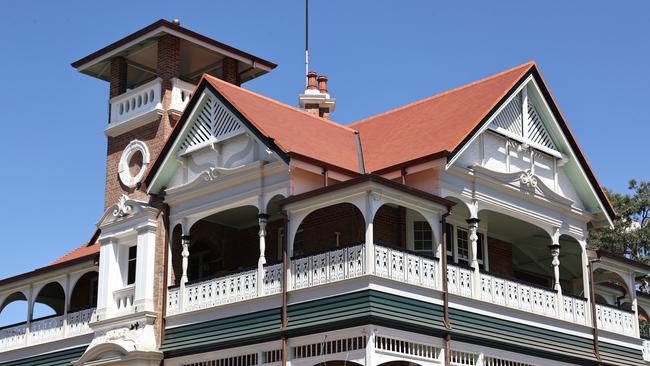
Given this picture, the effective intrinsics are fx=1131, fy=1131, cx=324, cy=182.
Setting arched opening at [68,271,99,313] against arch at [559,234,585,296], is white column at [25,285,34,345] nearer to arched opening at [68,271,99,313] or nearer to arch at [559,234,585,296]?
arched opening at [68,271,99,313]

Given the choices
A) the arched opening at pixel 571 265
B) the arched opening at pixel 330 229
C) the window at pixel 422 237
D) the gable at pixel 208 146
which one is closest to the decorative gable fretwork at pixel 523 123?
the arched opening at pixel 571 265

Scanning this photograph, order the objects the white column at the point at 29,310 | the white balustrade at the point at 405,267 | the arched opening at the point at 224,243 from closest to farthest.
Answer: the white balustrade at the point at 405,267, the arched opening at the point at 224,243, the white column at the point at 29,310

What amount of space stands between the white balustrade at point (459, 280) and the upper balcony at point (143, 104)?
31.5ft

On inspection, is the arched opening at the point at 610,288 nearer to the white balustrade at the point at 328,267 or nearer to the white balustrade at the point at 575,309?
the white balustrade at the point at 575,309

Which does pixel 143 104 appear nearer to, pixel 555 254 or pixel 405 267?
pixel 405 267

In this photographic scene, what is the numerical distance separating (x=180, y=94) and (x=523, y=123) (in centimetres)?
954

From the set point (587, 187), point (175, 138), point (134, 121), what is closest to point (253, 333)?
point (175, 138)

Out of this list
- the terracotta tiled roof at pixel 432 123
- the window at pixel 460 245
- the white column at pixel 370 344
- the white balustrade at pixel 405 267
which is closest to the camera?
the white column at pixel 370 344

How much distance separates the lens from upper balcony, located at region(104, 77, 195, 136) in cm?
3155

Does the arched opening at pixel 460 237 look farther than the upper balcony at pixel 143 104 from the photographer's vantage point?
No

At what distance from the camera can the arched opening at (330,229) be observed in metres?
27.7

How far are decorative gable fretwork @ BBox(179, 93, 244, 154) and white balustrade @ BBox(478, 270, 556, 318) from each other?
7.23 metres

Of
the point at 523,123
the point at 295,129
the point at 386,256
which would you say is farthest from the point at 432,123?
the point at 386,256

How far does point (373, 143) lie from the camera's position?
30.3 meters
